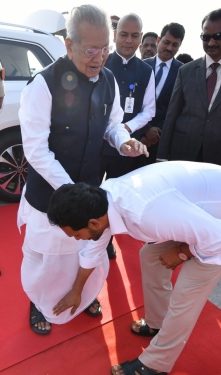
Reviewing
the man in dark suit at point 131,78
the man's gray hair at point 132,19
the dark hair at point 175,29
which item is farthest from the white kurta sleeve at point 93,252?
the dark hair at point 175,29

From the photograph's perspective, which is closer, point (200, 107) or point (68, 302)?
point (68, 302)

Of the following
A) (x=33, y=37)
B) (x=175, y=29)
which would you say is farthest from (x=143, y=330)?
(x=33, y=37)

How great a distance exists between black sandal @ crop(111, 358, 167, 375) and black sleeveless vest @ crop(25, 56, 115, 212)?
33.3 inches

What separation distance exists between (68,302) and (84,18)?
4.42ft

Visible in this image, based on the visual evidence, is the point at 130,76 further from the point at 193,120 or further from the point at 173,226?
the point at 173,226

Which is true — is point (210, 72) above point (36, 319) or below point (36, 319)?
above

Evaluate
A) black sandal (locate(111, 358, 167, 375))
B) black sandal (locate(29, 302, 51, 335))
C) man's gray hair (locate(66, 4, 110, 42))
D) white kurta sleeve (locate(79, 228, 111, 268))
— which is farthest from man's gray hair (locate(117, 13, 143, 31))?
black sandal (locate(111, 358, 167, 375))

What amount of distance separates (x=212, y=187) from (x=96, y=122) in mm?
653

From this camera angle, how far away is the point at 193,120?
2.47 metres

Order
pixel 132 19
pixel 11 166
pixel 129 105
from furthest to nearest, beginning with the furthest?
pixel 11 166
pixel 129 105
pixel 132 19

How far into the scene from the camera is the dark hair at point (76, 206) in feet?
4.22

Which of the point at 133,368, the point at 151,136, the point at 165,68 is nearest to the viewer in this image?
the point at 133,368

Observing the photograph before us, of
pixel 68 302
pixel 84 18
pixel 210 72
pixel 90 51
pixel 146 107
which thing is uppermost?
pixel 84 18

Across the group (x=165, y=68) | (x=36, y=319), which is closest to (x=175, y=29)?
(x=165, y=68)
